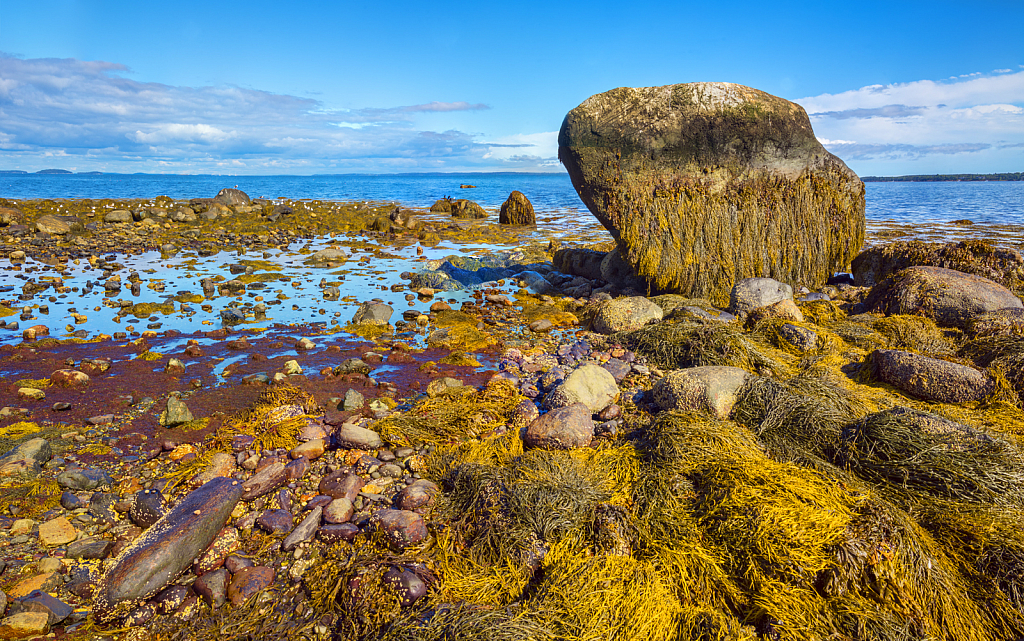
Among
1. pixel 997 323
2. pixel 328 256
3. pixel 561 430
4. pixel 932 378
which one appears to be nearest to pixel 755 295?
pixel 997 323

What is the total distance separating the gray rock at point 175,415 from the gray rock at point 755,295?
7621 mm

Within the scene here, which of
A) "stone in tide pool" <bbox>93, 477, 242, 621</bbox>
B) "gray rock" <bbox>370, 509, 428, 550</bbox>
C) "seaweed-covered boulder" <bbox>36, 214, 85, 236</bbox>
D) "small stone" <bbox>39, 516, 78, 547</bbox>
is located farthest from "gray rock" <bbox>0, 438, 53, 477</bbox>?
"seaweed-covered boulder" <bbox>36, 214, 85, 236</bbox>

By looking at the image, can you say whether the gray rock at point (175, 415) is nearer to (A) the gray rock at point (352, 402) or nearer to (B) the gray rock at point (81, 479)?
(B) the gray rock at point (81, 479)

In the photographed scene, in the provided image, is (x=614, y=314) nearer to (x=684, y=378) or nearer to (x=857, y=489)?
(x=684, y=378)

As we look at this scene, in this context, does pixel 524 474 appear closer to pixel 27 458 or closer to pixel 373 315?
pixel 27 458

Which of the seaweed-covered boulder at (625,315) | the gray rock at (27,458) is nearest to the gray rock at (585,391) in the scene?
the seaweed-covered boulder at (625,315)

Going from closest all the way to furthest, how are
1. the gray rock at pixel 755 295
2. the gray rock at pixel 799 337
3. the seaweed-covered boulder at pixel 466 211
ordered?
the gray rock at pixel 799 337 → the gray rock at pixel 755 295 → the seaweed-covered boulder at pixel 466 211

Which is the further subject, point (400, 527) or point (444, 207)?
point (444, 207)

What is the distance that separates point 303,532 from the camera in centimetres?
324

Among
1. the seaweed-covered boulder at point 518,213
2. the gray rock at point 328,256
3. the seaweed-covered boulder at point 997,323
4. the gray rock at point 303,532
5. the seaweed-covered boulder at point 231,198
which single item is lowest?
the gray rock at point 303,532

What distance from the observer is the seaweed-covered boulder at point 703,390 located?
14.9 feet

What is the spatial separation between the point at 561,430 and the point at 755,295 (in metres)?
5.34

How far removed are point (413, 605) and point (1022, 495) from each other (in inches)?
159

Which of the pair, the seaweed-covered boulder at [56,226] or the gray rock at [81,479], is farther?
the seaweed-covered boulder at [56,226]
